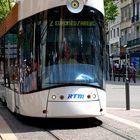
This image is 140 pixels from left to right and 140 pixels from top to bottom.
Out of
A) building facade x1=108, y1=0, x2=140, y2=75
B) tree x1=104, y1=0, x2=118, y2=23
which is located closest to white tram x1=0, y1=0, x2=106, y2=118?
tree x1=104, y1=0, x2=118, y2=23

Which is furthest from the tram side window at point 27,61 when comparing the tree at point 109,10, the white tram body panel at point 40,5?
the tree at point 109,10

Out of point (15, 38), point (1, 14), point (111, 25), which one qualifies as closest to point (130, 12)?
point (111, 25)

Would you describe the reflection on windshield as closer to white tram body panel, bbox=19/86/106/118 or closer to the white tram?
the white tram

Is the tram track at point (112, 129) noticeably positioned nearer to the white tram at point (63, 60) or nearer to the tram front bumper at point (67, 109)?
the white tram at point (63, 60)

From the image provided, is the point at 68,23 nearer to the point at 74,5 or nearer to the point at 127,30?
the point at 74,5

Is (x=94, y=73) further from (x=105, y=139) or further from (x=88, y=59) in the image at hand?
(x=105, y=139)

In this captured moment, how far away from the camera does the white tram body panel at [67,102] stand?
41.5 feet

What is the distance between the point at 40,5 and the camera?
13.2 meters

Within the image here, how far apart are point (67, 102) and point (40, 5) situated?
8.46 feet

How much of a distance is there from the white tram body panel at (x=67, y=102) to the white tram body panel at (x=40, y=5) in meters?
2.10

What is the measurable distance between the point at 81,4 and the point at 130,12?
2545 inches

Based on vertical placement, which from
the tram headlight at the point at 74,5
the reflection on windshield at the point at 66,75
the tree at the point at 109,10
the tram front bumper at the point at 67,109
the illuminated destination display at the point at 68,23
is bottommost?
the tram front bumper at the point at 67,109

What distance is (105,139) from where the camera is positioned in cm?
1109

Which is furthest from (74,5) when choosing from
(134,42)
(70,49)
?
(134,42)
